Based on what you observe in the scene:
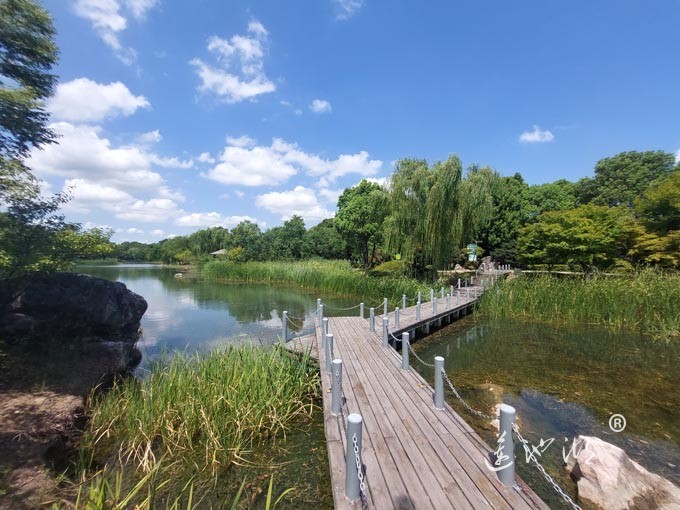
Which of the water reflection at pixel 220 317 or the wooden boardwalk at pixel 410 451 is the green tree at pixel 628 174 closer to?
the water reflection at pixel 220 317

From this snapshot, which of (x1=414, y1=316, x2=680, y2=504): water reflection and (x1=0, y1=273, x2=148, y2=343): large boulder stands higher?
(x1=0, y1=273, x2=148, y2=343): large boulder

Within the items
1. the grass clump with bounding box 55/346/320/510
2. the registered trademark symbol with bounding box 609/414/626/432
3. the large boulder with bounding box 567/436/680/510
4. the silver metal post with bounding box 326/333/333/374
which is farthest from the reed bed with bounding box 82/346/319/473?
the registered trademark symbol with bounding box 609/414/626/432

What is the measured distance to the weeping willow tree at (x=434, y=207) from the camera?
16.7 m

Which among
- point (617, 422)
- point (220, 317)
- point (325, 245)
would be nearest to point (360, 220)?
point (325, 245)

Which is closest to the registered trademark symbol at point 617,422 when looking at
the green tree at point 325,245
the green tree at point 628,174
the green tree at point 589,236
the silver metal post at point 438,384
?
the silver metal post at point 438,384

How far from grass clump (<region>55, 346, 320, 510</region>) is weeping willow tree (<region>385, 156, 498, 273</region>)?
13644 mm

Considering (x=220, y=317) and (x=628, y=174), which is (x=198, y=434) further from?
(x=628, y=174)

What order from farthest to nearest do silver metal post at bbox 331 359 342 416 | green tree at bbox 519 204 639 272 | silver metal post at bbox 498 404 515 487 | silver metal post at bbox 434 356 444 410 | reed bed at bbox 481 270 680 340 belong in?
1. green tree at bbox 519 204 639 272
2. reed bed at bbox 481 270 680 340
3. silver metal post at bbox 434 356 444 410
4. silver metal post at bbox 331 359 342 416
5. silver metal post at bbox 498 404 515 487

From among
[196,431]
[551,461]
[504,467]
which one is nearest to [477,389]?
[551,461]

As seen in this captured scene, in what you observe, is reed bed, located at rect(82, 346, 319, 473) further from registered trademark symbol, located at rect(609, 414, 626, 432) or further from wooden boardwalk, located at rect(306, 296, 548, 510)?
registered trademark symbol, located at rect(609, 414, 626, 432)

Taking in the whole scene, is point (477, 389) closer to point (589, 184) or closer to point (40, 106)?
point (40, 106)

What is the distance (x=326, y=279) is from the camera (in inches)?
893

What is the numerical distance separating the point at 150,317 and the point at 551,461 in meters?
16.8

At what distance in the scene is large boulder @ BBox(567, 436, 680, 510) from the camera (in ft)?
11.2
